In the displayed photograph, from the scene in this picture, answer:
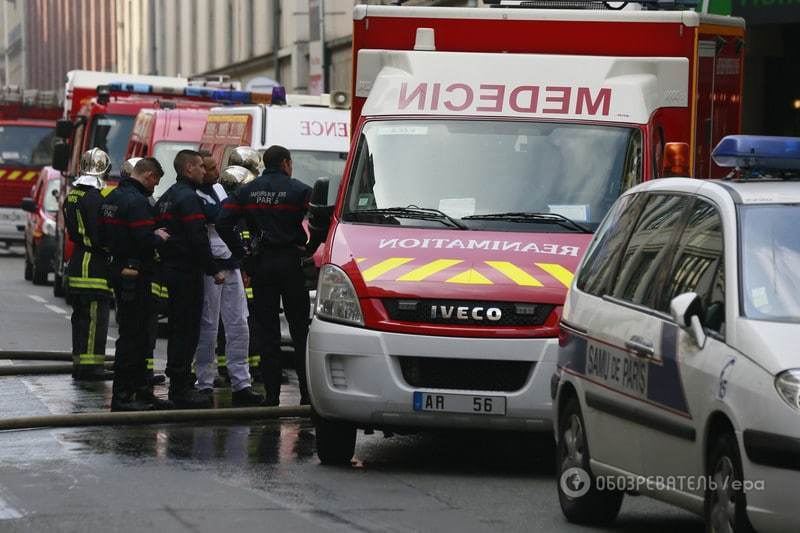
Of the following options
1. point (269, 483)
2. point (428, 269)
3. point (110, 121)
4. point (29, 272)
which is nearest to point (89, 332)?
point (428, 269)

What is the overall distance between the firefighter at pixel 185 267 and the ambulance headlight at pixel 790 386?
21.5ft

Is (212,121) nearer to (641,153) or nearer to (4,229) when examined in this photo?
(641,153)

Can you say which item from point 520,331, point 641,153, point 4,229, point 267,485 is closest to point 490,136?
point 641,153

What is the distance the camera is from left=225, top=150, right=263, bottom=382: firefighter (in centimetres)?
1427

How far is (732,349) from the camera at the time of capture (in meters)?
7.14

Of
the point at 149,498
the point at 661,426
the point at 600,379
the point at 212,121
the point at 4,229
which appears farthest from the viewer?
the point at 4,229

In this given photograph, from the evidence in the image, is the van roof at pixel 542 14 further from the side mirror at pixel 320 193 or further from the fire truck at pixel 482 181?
the side mirror at pixel 320 193

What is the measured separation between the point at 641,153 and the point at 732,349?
427cm

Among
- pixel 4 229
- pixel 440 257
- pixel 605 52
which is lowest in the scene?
pixel 4 229

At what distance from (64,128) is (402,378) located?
16872 millimetres

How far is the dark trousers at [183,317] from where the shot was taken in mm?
12914

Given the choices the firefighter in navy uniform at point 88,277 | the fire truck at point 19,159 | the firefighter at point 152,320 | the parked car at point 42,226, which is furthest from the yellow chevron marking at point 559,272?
the fire truck at point 19,159

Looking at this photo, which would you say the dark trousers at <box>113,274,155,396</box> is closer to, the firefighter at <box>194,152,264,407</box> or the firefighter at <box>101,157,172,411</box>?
the firefighter at <box>101,157,172,411</box>

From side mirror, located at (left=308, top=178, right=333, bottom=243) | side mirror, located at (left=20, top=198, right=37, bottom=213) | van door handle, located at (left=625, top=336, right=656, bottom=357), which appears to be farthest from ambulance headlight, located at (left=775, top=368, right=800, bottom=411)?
side mirror, located at (left=20, top=198, right=37, bottom=213)
